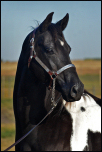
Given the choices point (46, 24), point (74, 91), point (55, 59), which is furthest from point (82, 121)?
point (46, 24)

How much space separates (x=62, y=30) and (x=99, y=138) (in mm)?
1699

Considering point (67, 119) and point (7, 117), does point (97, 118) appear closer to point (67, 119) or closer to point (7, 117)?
point (67, 119)

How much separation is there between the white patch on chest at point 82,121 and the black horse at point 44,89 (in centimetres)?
8

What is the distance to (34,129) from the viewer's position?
9.38ft

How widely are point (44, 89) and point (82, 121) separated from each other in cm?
72

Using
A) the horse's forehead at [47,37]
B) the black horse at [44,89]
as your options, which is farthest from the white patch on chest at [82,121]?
the horse's forehead at [47,37]

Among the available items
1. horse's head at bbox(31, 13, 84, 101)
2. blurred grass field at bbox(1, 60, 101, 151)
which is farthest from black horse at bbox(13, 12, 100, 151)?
blurred grass field at bbox(1, 60, 101, 151)

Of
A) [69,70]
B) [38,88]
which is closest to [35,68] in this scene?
[38,88]

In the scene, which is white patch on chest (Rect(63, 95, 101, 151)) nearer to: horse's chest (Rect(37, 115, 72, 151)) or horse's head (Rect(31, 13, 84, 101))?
horse's chest (Rect(37, 115, 72, 151))

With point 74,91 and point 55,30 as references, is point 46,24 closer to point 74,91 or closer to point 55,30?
point 55,30

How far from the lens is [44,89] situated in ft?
9.62

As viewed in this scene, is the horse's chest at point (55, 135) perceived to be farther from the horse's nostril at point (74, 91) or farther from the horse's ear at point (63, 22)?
the horse's ear at point (63, 22)

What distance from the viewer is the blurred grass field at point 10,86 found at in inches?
344

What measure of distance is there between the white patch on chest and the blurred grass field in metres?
4.42
